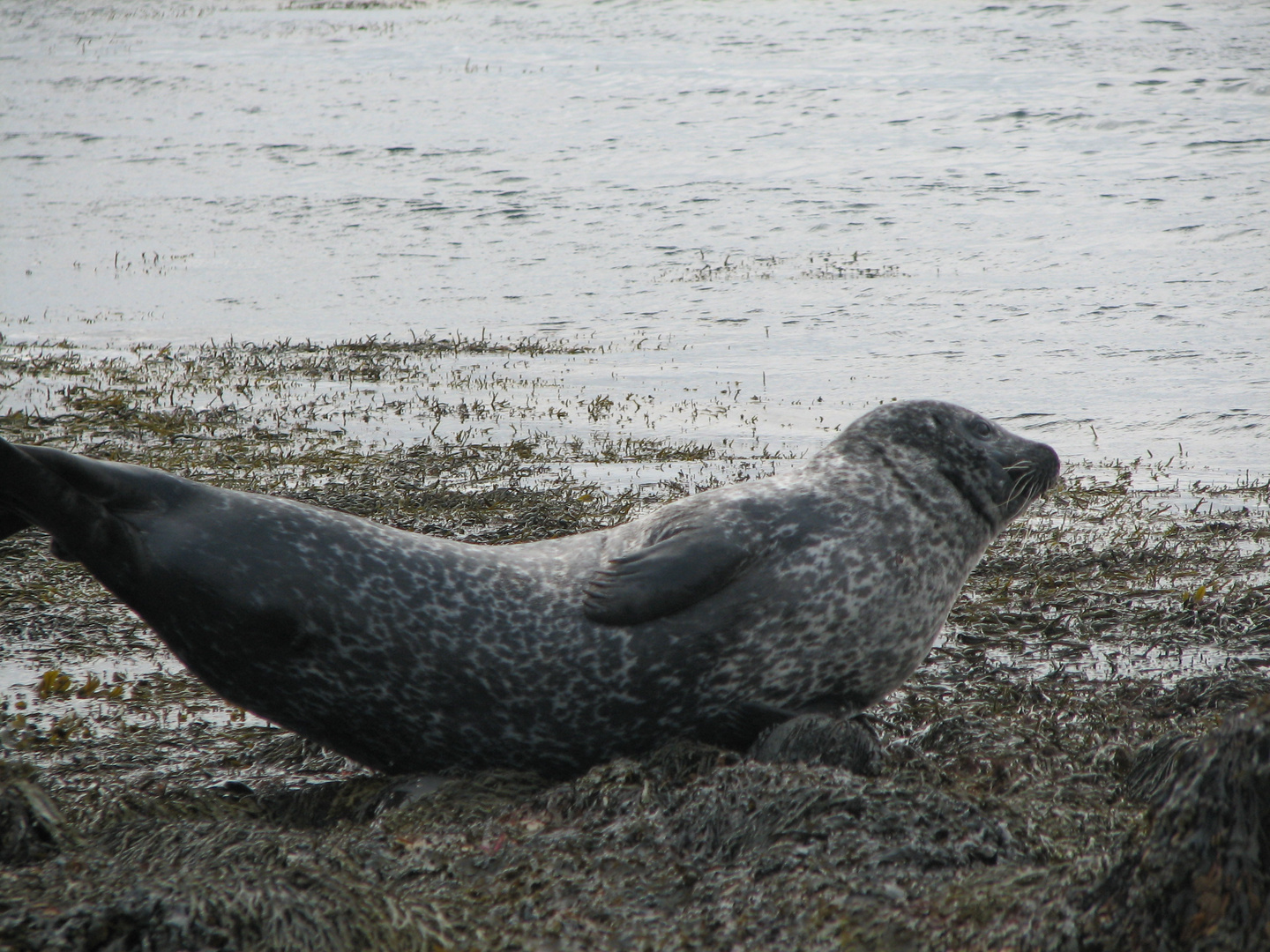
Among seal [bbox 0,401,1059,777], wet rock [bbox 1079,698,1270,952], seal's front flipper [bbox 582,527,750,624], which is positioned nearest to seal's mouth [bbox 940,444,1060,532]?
seal [bbox 0,401,1059,777]

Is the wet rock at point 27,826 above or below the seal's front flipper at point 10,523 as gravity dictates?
below

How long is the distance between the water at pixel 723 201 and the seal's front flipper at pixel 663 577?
5.16 m

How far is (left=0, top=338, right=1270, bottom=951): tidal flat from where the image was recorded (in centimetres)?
287

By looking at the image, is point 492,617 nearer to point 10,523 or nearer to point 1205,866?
point 10,523

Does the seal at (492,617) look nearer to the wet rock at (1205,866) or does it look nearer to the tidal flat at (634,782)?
the tidal flat at (634,782)

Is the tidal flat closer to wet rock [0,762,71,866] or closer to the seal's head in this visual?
wet rock [0,762,71,866]

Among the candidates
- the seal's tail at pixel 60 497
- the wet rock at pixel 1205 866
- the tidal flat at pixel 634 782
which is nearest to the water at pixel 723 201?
the tidal flat at pixel 634 782

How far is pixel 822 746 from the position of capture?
13.3ft

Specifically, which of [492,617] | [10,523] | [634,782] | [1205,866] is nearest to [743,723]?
[634,782]

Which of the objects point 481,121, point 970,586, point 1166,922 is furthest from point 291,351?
point 481,121

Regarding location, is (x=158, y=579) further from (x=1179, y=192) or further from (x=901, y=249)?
(x=1179, y=192)

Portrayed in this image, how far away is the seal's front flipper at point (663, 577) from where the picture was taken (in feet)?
13.6

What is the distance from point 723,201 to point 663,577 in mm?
18797

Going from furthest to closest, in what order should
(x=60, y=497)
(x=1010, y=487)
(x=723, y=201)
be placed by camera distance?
(x=723, y=201) < (x=1010, y=487) < (x=60, y=497)
